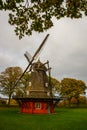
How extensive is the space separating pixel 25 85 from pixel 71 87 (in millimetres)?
17432

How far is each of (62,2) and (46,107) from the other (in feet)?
132

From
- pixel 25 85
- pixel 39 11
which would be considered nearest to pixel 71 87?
pixel 25 85

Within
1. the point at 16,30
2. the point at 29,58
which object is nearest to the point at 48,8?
the point at 16,30

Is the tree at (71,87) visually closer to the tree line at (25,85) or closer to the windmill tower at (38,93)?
the tree line at (25,85)

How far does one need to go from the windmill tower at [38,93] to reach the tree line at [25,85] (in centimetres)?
2393

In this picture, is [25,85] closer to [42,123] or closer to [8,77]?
[8,77]

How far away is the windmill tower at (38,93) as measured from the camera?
47.2 meters

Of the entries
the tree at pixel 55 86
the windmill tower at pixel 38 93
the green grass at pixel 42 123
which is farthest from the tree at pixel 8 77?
the green grass at pixel 42 123

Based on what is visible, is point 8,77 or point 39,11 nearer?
point 39,11

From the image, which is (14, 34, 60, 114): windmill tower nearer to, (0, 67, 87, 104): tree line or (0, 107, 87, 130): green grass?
(0, 107, 87, 130): green grass

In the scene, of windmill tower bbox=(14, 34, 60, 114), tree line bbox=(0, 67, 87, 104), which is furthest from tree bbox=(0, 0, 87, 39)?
tree line bbox=(0, 67, 87, 104)

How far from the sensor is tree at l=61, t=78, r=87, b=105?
282 feet

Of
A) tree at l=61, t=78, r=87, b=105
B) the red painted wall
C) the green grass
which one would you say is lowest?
the green grass

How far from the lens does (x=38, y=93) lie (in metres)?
48.3
